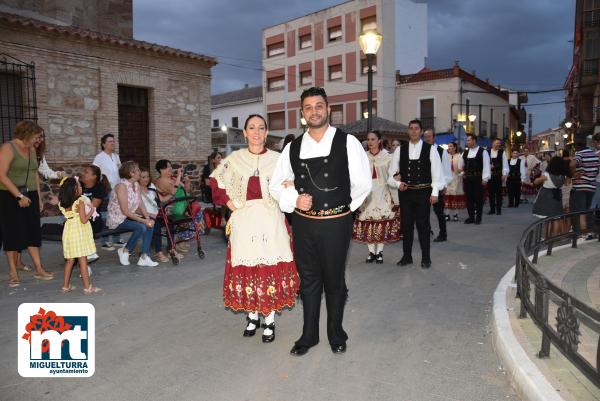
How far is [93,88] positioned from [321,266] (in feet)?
37.4

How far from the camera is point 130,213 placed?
726cm

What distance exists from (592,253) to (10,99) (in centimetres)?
1267

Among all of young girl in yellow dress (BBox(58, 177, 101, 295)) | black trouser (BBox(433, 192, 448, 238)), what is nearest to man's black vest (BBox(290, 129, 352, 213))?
young girl in yellow dress (BBox(58, 177, 101, 295))

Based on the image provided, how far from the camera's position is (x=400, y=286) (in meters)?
6.04

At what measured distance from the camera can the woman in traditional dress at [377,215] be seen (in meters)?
7.40

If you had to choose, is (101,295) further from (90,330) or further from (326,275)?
(326,275)

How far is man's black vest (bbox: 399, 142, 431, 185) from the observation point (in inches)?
278

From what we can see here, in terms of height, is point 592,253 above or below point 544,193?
below

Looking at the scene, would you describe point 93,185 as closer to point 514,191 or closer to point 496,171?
point 496,171

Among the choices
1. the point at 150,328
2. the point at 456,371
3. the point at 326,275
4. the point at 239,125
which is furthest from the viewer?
the point at 239,125

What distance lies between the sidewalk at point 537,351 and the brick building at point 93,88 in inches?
439

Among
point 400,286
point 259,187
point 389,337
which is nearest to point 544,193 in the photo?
point 400,286

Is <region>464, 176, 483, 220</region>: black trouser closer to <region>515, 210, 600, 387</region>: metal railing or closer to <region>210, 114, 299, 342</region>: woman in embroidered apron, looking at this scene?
<region>515, 210, 600, 387</region>: metal railing
